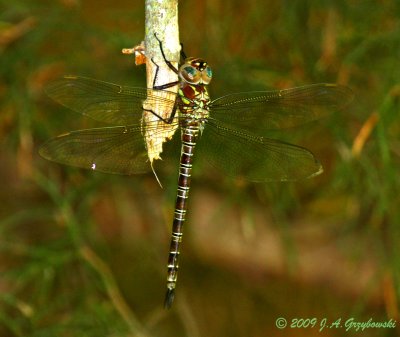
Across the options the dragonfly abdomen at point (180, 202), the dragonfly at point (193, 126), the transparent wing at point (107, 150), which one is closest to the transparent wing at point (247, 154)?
the dragonfly at point (193, 126)

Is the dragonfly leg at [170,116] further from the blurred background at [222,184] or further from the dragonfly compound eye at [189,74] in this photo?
the blurred background at [222,184]

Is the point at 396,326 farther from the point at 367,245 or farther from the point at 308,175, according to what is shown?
the point at 308,175

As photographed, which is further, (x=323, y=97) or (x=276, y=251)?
(x=276, y=251)

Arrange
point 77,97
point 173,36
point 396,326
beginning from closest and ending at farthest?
point 173,36
point 77,97
point 396,326

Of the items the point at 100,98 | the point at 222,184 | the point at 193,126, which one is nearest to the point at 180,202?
the point at 193,126

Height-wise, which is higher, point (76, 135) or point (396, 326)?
point (76, 135)

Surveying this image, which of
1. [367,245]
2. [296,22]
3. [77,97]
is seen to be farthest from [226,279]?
[77,97]

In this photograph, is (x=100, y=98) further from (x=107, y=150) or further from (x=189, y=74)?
(x=189, y=74)

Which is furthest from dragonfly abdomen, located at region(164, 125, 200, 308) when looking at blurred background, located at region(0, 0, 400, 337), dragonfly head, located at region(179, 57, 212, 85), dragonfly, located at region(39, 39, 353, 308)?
blurred background, located at region(0, 0, 400, 337)

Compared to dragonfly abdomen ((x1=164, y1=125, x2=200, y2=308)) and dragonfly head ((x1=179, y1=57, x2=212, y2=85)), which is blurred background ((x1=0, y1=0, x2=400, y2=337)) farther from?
dragonfly head ((x1=179, y1=57, x2=212, y2=85))
